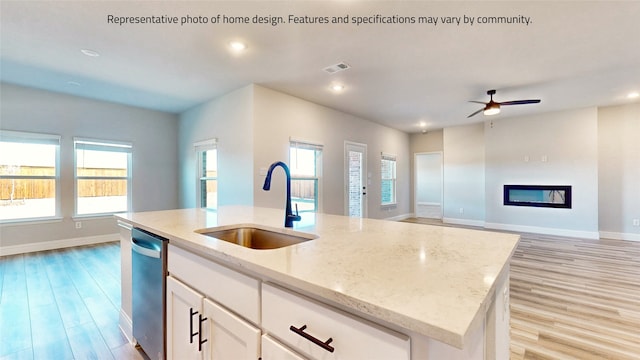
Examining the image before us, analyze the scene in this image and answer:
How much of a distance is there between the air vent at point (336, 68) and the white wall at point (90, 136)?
4.26 m

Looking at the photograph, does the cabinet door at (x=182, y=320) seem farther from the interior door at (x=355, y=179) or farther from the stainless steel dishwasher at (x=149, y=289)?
the interior door at (x=355, y=179)

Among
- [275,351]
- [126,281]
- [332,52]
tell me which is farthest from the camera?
[332,52]

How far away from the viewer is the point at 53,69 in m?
3.59

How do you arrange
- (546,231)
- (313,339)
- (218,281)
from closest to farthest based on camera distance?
(313,339), (218,281), (546,231)

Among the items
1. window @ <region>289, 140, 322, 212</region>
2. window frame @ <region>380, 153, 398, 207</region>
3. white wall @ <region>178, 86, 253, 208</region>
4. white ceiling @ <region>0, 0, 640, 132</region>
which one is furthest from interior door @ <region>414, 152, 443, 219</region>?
white wall @ <region>178, 86, 253, 208</region>

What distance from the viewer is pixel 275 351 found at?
0.87 m

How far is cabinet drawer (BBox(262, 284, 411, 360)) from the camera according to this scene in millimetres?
625

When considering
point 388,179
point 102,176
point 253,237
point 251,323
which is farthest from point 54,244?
point 388,179

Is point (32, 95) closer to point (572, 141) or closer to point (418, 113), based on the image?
point (418, 113)

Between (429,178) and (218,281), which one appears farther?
(429,178)

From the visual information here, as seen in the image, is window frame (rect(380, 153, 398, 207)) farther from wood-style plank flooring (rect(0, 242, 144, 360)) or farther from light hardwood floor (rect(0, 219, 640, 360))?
wood-style plank flooring (rect(0, 242, 144, 360))

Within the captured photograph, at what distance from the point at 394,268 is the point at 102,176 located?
20.6 ft

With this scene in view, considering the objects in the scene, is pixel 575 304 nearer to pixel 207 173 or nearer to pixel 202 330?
pixel 202 330

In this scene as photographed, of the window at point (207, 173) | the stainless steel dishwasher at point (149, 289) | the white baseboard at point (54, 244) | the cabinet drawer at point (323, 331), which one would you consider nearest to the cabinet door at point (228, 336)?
the cabinet drawer at point (323, 331)
